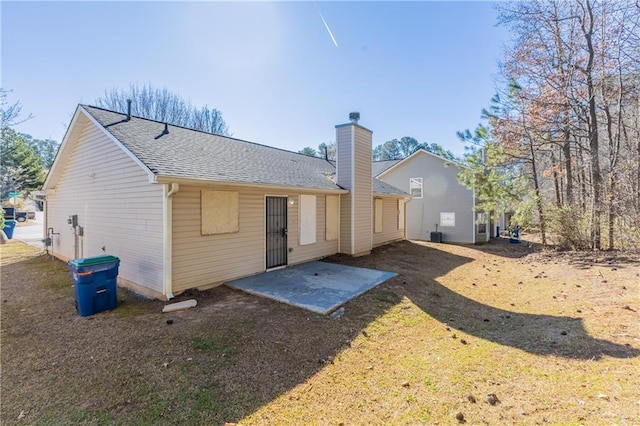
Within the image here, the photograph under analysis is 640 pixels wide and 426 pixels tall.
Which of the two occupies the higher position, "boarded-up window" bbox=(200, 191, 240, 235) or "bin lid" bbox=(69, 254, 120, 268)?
"boarded-up window" bbox=(200, 191, 240, 235)

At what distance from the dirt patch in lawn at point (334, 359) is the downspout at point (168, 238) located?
0.41 m

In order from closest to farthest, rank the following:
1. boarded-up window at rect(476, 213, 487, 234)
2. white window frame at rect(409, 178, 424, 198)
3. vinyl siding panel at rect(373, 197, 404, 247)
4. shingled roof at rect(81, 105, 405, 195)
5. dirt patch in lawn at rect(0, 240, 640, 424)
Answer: dirt patch in lawn at rect(0, 240, 640, 424) < shingled roof at rect(81, 105, 405, 195) < vinyl siding panel at rect(373, 197, 404, 247) < boarded-up window at rect(476, 213, 487, 234) < white window frame at rect(409, 178, 424, 198)

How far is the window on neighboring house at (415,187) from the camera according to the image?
58.4ft

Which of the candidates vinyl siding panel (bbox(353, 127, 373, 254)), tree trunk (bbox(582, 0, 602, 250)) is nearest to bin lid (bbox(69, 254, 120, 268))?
vinyl siding panel (bbox(353, 127, 373, 254))

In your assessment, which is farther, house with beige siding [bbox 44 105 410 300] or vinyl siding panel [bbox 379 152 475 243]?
vinyl siding panel [bbox 379 152 475 243]

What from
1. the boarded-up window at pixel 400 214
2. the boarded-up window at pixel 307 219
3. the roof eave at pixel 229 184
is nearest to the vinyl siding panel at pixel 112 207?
the roof eave at pixel 229 184

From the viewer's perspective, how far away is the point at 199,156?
23.7 feet

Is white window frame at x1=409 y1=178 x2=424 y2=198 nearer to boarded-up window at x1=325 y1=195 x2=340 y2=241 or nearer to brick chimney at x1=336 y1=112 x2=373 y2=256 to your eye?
brick chimney at x1=336 y1=112 x2=373 y2=256

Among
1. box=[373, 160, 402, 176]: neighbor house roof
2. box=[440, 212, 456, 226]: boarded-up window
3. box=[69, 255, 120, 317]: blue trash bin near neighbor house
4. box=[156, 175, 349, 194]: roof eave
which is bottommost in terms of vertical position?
box=[69, 255, 120, 317]: blue trash bin near neighbor house

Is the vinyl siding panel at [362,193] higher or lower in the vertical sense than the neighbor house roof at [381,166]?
lower

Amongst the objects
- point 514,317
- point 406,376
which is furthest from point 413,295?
point 406,376

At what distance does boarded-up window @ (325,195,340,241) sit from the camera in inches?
388

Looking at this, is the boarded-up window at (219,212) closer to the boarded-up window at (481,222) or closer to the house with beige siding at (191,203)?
the house with beige siding at (191,203)

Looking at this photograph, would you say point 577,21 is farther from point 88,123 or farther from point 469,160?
point 88,123
